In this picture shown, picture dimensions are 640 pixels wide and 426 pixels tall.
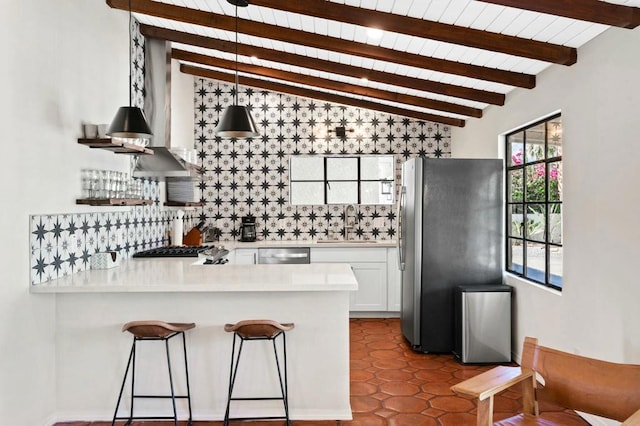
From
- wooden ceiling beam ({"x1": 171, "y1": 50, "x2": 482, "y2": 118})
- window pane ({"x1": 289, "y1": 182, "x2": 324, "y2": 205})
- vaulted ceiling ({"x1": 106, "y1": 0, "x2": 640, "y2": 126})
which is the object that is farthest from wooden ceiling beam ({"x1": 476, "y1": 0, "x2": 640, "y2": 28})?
window pane ({"x1": 289, "y1": 182, "x2": 324, "y2": 205})

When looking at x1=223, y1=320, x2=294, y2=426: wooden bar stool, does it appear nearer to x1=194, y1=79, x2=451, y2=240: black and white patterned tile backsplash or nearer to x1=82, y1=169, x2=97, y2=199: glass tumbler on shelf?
x1=82, y1=169, x2=97, y2=199: glass tumbler on shelf

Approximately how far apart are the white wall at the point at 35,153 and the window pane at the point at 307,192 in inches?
127

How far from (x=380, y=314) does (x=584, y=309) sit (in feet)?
10.5

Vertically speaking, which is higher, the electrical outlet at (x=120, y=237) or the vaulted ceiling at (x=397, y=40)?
the vaulted ceiling at (x=397, y=40)

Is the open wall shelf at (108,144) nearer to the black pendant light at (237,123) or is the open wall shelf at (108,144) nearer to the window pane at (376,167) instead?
the black pendant light at (237,123)

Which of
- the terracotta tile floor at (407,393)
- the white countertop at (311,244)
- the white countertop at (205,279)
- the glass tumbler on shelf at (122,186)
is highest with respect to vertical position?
the glass tumbler on shelf at (122,186)

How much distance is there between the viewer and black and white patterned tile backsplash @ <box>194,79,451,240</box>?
6617 millimetres

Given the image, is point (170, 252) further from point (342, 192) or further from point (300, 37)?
point (342, 192)

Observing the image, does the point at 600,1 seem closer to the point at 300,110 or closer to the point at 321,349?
the point at 321,349

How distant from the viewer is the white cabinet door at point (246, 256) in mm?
5965

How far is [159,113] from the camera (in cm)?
489

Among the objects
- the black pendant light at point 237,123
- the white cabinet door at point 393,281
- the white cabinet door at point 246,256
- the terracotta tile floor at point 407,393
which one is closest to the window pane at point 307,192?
the white cabinet door at point 246,256

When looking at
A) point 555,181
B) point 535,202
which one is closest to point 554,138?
point 555,181

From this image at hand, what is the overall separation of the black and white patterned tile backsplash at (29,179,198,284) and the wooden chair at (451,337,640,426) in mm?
2585
